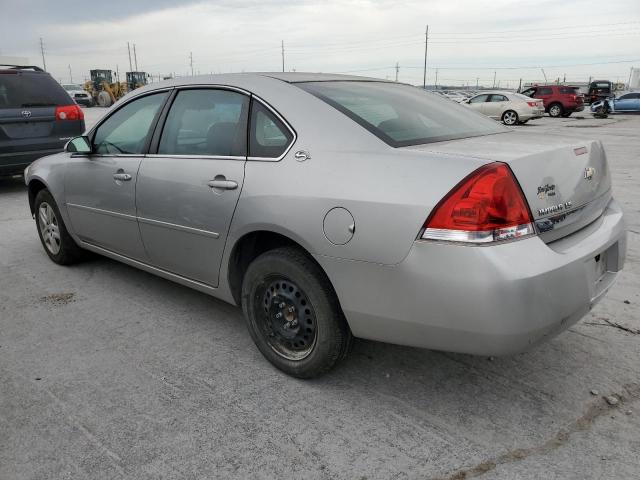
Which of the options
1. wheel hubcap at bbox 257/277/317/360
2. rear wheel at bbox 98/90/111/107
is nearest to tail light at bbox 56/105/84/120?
wheel hubcap at bbox 257/277/317/360

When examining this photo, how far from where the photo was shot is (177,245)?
3303 mm

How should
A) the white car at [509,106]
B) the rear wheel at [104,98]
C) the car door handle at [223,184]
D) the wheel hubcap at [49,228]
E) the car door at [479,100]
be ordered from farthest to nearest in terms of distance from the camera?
the rear wheel at [104,98]
the car door at [479,100]
the white car at [509,106]
the wheel hubcap at [49,228]
the car door handle at [223,184]

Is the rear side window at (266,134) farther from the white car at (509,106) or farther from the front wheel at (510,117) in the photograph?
the front wheel at (510,117)

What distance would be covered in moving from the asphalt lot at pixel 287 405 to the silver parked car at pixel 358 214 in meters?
0.32

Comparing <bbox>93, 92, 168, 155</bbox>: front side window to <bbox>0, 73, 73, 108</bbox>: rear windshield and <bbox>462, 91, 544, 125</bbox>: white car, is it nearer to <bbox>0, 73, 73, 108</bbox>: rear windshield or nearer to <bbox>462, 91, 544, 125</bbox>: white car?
<bbox>0, 73, 73, 108</bbox>: rear windshield

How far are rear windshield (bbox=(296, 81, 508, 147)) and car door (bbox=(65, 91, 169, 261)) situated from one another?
1281 mm

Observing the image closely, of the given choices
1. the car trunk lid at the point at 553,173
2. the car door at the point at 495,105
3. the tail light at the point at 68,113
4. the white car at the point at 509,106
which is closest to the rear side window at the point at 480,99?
the white car at the point at 509,106

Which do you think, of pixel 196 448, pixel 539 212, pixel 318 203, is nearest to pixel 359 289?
pixel 318 203

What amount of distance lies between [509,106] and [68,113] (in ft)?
63.6

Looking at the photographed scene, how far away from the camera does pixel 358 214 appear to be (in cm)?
232

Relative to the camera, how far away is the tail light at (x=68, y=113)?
8.00 m

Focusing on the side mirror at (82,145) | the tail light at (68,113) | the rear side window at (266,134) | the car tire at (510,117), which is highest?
the tail light at (68,113)

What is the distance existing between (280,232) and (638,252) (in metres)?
3.68

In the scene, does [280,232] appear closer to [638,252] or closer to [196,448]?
[196,448]
